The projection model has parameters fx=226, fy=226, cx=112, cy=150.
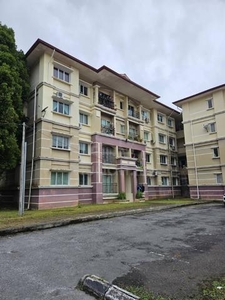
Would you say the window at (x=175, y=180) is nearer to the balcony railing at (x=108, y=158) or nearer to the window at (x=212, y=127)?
the window at (x=212, y=127)

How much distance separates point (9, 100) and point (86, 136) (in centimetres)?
786

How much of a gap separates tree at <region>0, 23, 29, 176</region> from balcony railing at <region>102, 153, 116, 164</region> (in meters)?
8.29

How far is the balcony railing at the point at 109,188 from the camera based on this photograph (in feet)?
71.6

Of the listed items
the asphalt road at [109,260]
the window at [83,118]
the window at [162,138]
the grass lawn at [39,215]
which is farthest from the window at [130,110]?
the asphalt road at [109,260]

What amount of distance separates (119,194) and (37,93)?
11.9 m

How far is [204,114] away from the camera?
1044 inches

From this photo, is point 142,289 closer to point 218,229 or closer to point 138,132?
point 218,229

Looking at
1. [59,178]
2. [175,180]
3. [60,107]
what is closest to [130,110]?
[60,107]

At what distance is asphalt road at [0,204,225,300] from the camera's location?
3.68 metres

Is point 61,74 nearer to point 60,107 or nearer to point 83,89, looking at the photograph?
point 83,89

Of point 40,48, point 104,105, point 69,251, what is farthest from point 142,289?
point 104,105

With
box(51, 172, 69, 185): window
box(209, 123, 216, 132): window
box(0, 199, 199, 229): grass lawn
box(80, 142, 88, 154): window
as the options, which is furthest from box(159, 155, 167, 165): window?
box(0, 199, 199, 229): grass lawn

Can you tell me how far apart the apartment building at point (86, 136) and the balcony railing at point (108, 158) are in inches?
4.0

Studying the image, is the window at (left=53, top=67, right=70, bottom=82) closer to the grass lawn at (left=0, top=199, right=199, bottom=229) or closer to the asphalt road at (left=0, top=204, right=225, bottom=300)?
the grass lawn at (left=0, top=199, right=199, bottom=229)
